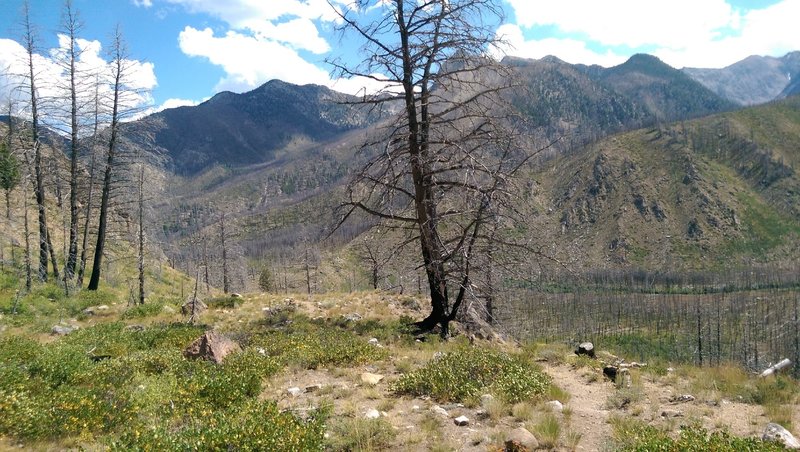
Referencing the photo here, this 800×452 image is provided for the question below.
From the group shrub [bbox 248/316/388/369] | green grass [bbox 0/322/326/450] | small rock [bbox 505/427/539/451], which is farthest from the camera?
shrub [bbox 248/316/388/369]

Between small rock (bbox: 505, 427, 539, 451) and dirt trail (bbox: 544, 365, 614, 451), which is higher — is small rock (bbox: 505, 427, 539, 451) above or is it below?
above

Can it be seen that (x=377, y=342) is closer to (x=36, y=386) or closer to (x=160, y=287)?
(x=36, y=386)

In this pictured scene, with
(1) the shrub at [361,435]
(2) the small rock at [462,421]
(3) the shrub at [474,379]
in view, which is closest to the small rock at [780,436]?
(3) the shrub at [474,379]

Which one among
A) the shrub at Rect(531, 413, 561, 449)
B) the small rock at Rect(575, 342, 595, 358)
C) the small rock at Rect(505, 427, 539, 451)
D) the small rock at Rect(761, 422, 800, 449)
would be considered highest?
the small rock at Rect(505, 427, 539, 451)

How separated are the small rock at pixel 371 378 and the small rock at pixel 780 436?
211 inches

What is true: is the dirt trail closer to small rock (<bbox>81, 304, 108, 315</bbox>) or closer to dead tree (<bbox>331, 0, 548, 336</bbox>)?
dead tree (<bbox>331, 0, 548, 336</bbox>)

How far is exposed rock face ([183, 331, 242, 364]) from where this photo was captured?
29.7ft

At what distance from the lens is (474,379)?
746 cm

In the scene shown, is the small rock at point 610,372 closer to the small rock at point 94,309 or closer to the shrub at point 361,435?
the shrub at point 361,435

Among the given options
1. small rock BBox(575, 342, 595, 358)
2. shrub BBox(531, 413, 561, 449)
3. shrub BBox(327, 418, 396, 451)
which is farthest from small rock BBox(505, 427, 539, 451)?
small rock BBox(575, 342, 595, 358)

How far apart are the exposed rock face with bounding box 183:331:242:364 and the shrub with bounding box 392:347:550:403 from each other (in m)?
3.83

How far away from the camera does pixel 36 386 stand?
7.20 m

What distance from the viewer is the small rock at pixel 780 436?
5.10m

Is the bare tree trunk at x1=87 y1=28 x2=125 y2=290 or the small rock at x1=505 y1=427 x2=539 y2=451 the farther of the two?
the bare tree trunk at x1=87 y1=28 x2=125 y2=290
